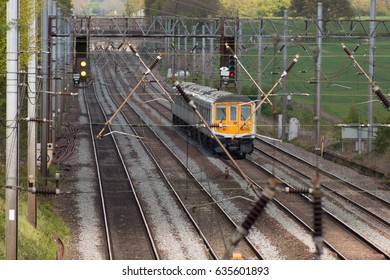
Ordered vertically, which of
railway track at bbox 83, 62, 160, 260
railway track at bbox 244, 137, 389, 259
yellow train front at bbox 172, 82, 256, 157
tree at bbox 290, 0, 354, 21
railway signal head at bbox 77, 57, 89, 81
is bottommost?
railway track at bbox 83, 62, 160, 260

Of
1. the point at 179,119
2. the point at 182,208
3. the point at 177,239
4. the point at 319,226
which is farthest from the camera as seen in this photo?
the point at 179,119

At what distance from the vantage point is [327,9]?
2704 inches

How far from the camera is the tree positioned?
6762 centimetres

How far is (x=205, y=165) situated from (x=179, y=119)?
13.5 m

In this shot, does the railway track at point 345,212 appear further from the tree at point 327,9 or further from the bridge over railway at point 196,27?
the tree at point 327,9

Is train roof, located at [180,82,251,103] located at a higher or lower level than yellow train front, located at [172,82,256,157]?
higher

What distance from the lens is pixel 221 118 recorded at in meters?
41.1

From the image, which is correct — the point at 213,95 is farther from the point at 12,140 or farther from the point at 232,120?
the point at 12,140

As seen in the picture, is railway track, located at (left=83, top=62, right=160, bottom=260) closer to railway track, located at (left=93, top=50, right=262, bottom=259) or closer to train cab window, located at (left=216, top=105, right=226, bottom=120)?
railway track, located at (left=93, top=50, right=262, bottom=259)

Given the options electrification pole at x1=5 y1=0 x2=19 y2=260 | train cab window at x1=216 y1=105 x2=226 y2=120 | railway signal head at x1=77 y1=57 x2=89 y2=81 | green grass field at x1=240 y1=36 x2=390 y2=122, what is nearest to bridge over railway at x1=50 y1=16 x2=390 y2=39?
green grass field at x1=240 y1=36 x2=390 y2=122

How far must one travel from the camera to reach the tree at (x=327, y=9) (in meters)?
67.6

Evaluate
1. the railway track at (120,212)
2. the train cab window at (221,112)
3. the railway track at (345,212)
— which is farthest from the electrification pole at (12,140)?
the train cab window at (221,112)

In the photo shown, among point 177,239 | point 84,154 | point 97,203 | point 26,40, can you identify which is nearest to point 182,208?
point 97,203
